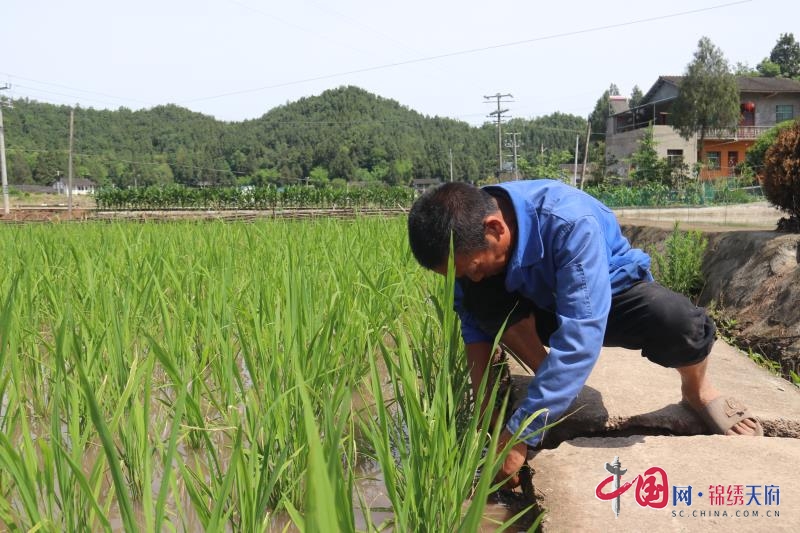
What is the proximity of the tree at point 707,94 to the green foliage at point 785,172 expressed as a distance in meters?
21.7

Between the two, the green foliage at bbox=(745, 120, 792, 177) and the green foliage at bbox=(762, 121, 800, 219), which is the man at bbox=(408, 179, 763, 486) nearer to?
the green foliage at bbox=(762, 121, 800, 219)

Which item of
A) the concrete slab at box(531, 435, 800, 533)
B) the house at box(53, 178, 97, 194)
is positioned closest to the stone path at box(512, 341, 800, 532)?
the concrete slab at box(531, 435, 800, 533)

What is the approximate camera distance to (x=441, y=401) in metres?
1.26

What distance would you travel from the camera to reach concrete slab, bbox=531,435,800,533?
1.23 meters

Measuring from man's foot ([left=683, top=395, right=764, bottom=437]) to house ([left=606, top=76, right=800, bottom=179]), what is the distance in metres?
24.7

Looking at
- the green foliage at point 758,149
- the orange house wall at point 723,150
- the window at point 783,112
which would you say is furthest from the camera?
the window at point 783,112

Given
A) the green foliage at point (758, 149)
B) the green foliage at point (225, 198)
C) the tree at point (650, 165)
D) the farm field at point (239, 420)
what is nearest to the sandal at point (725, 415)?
the farm field at point (239, 420)

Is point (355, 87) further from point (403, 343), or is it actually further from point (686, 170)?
point (403, 343)

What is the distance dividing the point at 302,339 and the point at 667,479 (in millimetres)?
899

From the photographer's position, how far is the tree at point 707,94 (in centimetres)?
2298

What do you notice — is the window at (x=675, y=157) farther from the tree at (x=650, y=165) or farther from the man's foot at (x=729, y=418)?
the man's foot at (x=729, y=418)

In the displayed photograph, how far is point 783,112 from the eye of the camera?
2814 cm

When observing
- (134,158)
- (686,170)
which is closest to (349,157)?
(134,158)

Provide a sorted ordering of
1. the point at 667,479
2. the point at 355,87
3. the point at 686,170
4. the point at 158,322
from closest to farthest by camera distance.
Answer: the point at 667,479
the point at 158,322
the point at 686,170
the point at 355,87
